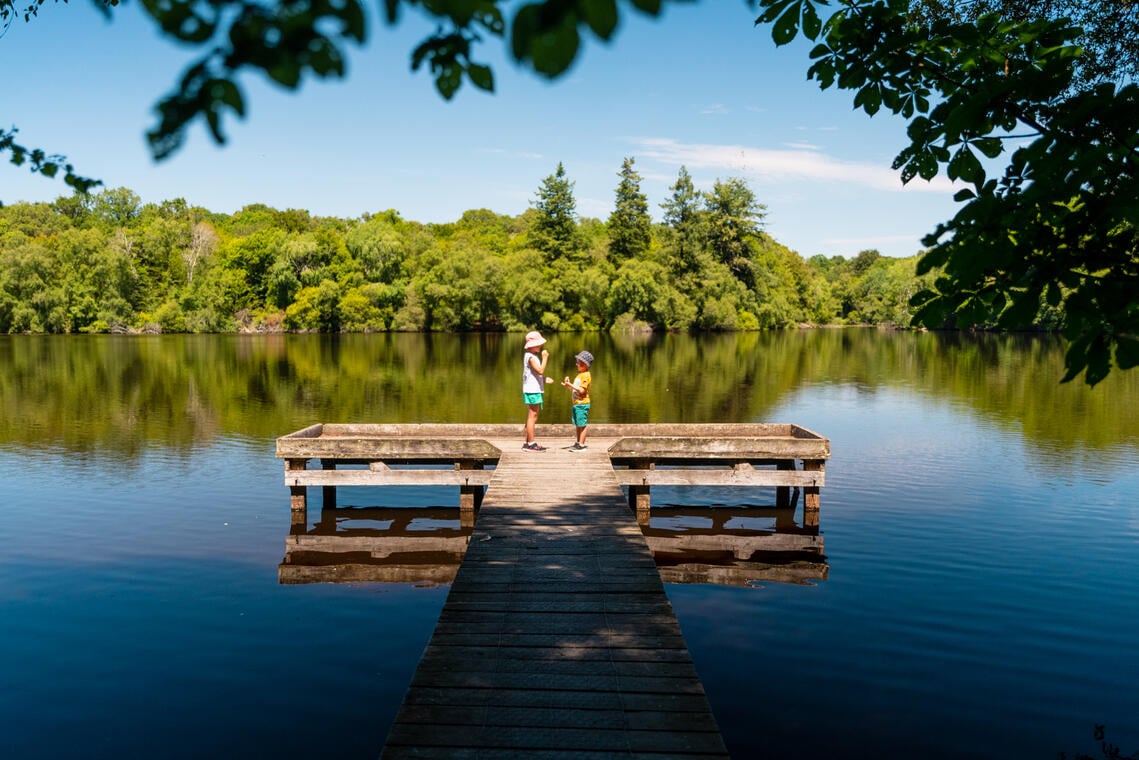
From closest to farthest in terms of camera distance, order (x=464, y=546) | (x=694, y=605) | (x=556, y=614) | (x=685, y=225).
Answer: (x=556, y=614) < (x=694, y=605) < (x=464, y=546) < (x=685, y=225)

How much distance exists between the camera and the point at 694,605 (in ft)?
33.2

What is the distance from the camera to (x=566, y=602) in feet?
22.3

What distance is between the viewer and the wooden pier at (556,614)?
4672 millimetres

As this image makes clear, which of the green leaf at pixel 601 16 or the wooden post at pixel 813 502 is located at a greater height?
the green leaf at pixel 601 16

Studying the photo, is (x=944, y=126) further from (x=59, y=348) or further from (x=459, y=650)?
(x=59, y=348)

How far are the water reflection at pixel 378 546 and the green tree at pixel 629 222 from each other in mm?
79181

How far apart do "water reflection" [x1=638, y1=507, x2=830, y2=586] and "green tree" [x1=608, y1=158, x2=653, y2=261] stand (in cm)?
7879

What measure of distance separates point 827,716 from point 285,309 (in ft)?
308

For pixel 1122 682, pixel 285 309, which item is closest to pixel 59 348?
pixel 285 309

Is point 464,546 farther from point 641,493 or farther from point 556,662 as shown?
point 556,662

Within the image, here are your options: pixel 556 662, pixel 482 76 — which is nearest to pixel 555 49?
pixel 482 76

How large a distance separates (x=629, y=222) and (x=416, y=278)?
23871 millimetres

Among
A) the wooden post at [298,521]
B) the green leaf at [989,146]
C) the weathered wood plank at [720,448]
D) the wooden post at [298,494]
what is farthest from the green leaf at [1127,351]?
the wooden post at [298,521]

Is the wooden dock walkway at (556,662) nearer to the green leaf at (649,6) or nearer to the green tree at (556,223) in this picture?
the green leaf at (649,6)
